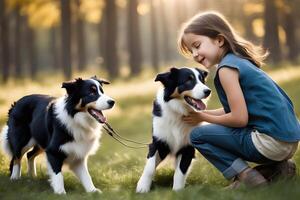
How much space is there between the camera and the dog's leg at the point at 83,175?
6473 millimetres

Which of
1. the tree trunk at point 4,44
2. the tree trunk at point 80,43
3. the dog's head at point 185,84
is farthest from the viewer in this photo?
the tree trunk at point 80,43

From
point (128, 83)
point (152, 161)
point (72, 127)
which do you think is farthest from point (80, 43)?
point (152, 161)

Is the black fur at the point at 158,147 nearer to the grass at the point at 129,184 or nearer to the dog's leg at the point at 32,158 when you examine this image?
the grass at the point at 129,184

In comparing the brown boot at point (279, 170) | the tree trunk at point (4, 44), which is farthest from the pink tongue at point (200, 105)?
the tree trunk at point (4, 44)

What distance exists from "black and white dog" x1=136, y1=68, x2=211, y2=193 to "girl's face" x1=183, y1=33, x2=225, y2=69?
145 millimetres

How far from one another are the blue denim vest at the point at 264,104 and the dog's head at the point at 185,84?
248mm

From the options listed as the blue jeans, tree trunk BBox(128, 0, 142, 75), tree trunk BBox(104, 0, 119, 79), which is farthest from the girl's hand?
tree trunk BBox(128, 0, 142, 75)

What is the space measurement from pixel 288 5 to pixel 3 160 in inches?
775

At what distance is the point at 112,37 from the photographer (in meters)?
25.3

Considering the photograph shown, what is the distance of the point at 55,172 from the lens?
6391 mm

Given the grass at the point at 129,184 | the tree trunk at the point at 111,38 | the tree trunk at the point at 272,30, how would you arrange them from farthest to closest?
the tree trunk at the point at 111,38 < the tree trunk at the point at 272,30 < the grass at the point at 129,184

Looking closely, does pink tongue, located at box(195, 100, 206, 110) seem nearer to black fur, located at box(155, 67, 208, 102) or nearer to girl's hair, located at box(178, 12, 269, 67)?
black fur, located at box(155, 67, 208, 102)

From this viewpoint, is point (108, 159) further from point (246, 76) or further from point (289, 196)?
point (289, 196)

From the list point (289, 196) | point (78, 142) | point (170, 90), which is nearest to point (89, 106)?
point (78, 142)
